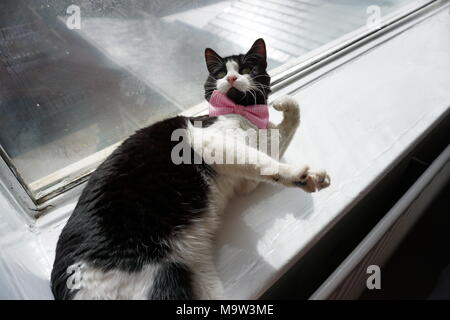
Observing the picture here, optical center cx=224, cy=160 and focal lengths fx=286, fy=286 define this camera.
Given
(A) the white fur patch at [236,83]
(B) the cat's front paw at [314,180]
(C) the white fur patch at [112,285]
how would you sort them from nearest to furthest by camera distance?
1. (C) the white fur patch at [112,285]
2. (B) the cat's front paw at [314,180]
3. (A) the white fur patch at [236,83]

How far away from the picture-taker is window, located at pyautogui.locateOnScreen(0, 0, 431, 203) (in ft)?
2.13

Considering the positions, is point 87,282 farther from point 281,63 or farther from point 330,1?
point 330,1

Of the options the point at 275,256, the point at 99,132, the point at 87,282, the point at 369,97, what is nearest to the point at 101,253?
the point at 87,282

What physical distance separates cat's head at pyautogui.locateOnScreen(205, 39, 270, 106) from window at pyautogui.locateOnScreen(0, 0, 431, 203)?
193 millimetres

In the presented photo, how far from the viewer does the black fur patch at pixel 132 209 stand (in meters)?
0.47

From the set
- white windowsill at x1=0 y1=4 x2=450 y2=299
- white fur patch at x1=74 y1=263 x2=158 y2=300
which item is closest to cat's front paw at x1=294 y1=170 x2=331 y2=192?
white windowsill at x1=0 y1=4 x2=450 y2=299

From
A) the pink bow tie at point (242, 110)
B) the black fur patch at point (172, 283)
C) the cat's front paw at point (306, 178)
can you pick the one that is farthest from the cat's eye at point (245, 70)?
the black fur patch at point (172, 283)

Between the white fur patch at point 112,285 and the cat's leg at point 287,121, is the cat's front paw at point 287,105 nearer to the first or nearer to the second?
the cat's leg at point 287,121

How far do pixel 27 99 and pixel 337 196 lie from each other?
0.76 m

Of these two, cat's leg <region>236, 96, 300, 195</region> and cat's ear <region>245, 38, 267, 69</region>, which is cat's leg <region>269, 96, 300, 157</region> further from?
cat's ear <region>245, 38, 267, 69</region>

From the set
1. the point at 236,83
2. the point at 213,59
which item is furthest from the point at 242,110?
the point at 213,59

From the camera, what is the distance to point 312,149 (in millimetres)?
788

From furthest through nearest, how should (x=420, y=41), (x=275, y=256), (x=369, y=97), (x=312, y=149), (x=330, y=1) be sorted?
(x=330, y=1) → (x=420, y=41) → (x=369, y=97) → (x=312, y=149) → (x=275, y=256)

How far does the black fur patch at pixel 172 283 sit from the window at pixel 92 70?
0.36m
